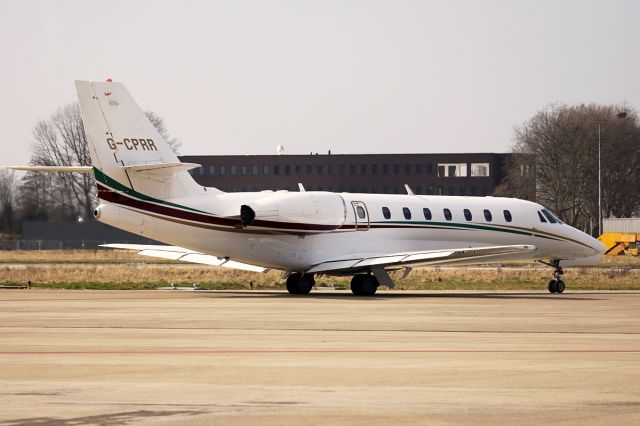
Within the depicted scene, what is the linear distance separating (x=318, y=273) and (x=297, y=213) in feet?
6.73

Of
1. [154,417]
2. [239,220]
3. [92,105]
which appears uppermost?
[92,105]

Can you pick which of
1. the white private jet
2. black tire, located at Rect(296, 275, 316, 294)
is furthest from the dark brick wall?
black tire, located at Rect(296, 275, 316, 294)

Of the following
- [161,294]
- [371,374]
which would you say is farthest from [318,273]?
[371,374]

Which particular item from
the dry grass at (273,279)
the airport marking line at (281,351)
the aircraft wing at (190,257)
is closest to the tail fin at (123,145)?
the aircraft wing at (190,257)

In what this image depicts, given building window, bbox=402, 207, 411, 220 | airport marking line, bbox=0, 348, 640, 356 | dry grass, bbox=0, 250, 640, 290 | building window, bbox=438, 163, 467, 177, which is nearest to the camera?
airport marking line, bbox=0, 348, 640, 356

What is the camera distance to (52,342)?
1800 centimetres

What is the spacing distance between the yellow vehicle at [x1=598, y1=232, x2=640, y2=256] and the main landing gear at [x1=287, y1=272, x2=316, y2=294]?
51.9 m

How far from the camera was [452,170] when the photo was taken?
11538 cm

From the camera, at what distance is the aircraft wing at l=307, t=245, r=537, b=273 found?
110ft

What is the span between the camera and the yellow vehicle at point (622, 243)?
8362 centimetres

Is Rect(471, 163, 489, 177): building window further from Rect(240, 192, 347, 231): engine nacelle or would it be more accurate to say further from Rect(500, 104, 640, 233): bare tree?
Rect(240, 192, 347, 231): engine nacelle

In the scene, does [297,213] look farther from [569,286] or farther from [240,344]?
[240,344]

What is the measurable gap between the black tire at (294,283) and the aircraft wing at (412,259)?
0.77 meters

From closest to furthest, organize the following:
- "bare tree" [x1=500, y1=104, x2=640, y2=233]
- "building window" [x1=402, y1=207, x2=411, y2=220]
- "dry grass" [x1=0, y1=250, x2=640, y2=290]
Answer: "building window" [x1=402, y1=207, x2=411, y2=220], "dry grass" [x1=0, y1=250, x2=640, y2=290], "bare tree" [x1=500, y1=104, x2=640, y2=233]
